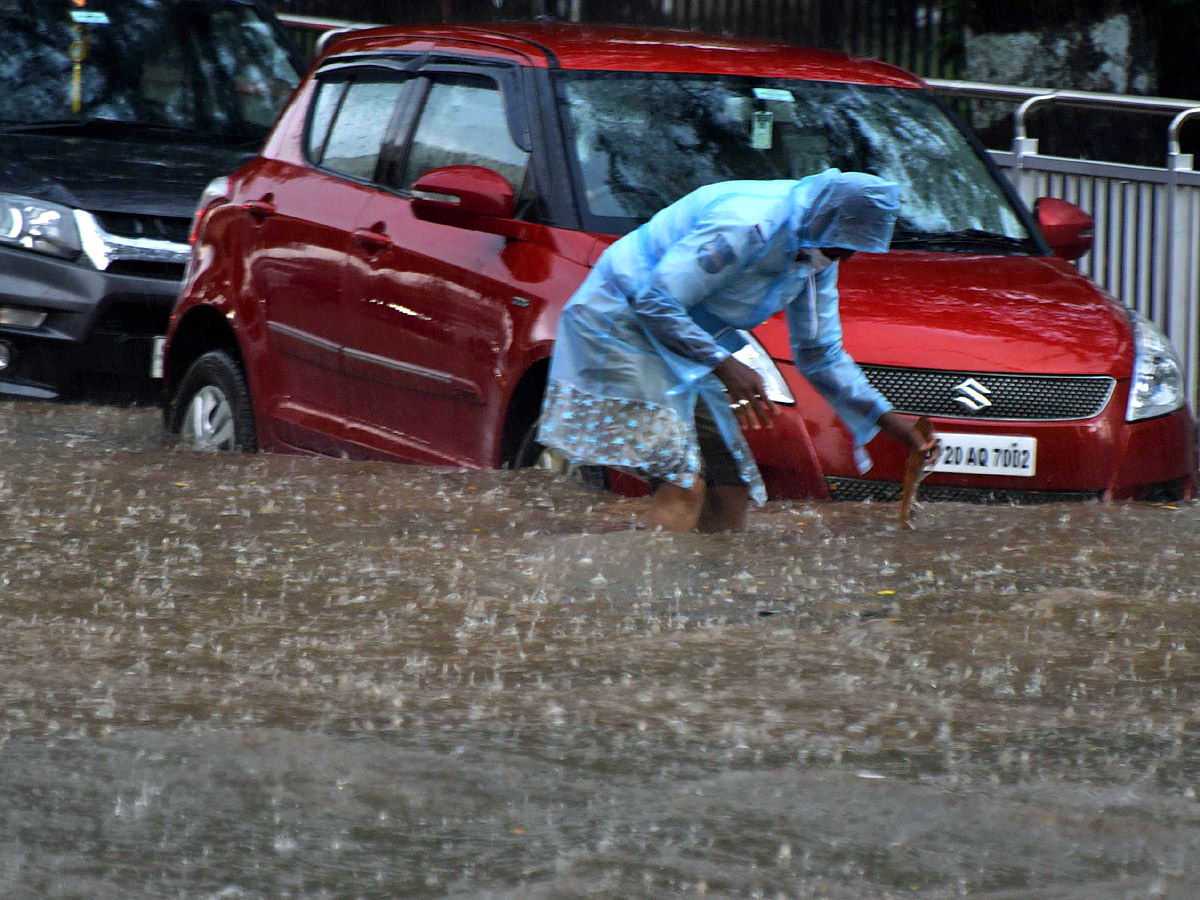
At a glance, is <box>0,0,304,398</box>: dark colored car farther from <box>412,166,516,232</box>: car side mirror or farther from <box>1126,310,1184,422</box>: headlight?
<box>1126,310,1184,422</box>: headlight

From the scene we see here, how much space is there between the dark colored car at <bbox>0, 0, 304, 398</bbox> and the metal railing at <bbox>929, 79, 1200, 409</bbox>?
3706mm

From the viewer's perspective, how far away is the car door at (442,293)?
6539 mm

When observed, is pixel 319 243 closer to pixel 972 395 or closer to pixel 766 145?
pixel 766 145

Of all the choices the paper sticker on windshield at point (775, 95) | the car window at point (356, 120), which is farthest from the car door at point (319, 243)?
the paper sticker on windshield at point (775, 95)

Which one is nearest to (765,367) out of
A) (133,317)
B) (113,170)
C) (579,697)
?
(579,697)

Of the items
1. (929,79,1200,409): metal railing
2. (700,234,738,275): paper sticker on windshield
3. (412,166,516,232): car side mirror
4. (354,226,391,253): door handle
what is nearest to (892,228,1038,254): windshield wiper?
(412,166,516,232): car side mirror

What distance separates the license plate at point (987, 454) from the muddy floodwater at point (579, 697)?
0.15 m

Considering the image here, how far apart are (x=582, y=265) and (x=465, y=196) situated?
18.1 inches

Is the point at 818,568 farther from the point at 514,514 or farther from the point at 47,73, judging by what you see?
the point at 47,73

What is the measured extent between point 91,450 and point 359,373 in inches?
54.1

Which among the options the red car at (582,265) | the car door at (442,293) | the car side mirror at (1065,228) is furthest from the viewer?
the car side mirror at (1065,228)

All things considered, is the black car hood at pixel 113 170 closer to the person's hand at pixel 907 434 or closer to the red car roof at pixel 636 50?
the red car roof at pixel 636 50

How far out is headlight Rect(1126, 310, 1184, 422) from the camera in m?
6.39

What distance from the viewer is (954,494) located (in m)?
6.21
